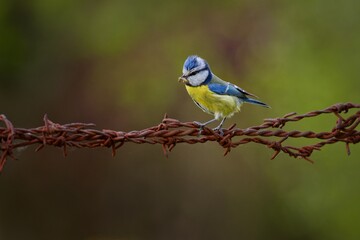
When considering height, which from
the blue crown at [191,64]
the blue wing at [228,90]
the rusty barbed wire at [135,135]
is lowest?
the rusty barbed wire at [135,135]

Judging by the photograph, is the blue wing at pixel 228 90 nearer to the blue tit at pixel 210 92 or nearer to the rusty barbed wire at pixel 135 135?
the blue tit at pixel 210 92

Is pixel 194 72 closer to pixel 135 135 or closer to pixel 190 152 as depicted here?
pixel 135 135

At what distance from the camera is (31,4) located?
1059cm

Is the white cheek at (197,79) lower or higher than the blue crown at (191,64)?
lower

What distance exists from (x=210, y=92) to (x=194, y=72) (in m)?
0.15

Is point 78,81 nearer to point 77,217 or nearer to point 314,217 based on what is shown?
point 77,217

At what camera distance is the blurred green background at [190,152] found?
8.72m

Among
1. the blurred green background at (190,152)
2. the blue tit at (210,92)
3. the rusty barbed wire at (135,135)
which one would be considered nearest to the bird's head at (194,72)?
the blue tit at (210,92)

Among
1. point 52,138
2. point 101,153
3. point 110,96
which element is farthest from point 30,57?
point 52,138

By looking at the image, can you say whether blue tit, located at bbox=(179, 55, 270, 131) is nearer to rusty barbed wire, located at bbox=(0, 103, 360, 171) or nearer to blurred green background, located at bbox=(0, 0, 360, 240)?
rusty barbed wire, located at bbox=(0, 103, 360, 171)

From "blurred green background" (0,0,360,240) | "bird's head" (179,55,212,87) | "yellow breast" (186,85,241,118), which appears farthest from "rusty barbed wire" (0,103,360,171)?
"blurred green background" (0,0,360,240)

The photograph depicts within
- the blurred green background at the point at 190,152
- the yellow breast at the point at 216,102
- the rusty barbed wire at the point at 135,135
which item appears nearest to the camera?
the rusty barbed wire at the point at 135,135

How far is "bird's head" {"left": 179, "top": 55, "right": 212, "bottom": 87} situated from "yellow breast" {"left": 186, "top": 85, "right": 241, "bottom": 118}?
0.04 m

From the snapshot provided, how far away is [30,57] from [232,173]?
128 inches
